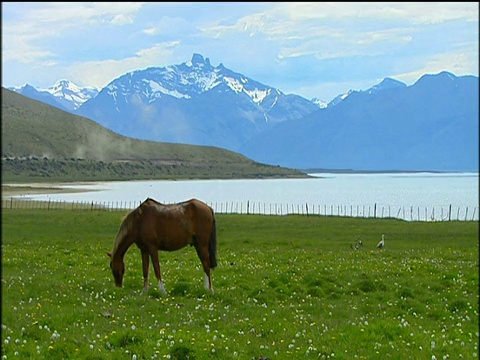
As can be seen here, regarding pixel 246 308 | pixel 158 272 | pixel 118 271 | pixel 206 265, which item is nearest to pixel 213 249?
pixel 206 265

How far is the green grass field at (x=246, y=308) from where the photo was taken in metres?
11.1

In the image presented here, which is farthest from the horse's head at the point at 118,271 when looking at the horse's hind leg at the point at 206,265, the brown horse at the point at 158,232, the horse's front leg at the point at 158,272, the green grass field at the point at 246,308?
the horse's hind leg at the point at 206,265

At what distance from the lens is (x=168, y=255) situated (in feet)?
93.6

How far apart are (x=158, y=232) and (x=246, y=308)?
4229 millimetres

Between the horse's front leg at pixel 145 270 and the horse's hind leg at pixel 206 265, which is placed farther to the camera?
the horse's hind leg at pixel 206 265

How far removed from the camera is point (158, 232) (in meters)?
18.3

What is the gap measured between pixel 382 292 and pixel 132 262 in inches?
417

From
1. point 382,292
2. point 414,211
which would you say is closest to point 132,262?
point 382,292

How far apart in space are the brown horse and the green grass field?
808 mm

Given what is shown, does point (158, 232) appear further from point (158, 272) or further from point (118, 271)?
point (118, 271)

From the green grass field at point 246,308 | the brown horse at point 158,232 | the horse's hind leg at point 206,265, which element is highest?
the brown horse at point 158,232

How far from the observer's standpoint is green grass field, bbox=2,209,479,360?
11062mm

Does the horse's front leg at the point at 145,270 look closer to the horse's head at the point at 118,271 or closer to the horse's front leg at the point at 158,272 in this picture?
the horse's front leg at the point at 158,272

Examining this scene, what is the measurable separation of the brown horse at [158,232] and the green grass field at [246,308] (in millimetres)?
808
